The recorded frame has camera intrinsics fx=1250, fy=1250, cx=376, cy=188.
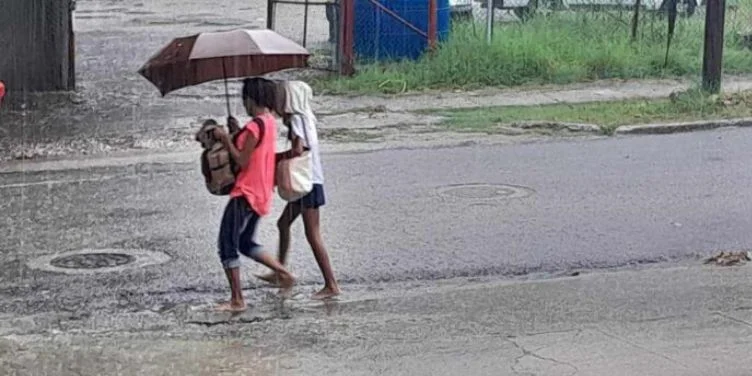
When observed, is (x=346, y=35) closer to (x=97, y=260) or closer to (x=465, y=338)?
(x=97, y=260)

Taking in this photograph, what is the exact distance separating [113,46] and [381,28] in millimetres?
5970

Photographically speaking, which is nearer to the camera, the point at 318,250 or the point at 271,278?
the point at 318,250

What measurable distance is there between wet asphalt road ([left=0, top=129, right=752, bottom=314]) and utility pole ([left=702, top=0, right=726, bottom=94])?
3.12 meters

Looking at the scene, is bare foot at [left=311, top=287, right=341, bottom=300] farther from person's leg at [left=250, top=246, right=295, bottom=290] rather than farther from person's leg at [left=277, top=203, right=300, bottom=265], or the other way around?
person's leg at [left=277, top=203, right=300, bottom=265]

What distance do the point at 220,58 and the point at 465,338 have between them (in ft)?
6.53

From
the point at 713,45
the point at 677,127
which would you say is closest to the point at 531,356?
the point at 677,127

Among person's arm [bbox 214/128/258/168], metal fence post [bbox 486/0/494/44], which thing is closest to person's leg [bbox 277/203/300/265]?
person's arm [bbox 214/128/258/168]

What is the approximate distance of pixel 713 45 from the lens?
590 inches

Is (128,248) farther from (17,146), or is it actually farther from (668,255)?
(17,146)

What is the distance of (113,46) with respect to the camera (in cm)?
2123

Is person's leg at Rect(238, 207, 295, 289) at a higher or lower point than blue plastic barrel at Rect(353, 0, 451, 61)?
lower

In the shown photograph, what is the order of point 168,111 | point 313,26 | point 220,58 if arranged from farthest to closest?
1. point 313,26
2. point 168,111
3. point 220,58

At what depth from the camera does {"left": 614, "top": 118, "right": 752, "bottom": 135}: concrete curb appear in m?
13.7

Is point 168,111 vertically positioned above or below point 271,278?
above
